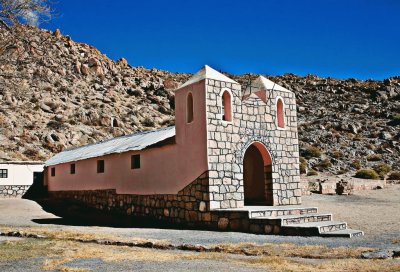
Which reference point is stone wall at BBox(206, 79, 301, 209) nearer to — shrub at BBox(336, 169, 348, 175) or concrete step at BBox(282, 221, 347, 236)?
concrete step at BBox(282, 221, 347, 236)

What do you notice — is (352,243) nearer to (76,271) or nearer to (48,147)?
(76,271)

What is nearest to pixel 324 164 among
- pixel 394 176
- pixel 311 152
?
pixel 311 152

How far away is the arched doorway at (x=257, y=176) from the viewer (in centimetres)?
1661

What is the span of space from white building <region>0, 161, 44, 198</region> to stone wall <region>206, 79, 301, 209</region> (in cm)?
1732

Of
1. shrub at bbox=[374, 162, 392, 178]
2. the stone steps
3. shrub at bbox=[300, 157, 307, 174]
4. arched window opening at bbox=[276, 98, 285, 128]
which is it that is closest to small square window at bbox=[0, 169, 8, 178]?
the stone steps

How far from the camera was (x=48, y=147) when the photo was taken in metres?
36.9

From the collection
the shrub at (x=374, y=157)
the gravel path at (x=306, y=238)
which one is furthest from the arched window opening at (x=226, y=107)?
the shrub at (x=374, y=157)

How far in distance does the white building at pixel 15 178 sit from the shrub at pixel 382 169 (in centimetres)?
2801

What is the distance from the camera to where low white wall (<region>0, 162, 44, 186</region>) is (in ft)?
87.6

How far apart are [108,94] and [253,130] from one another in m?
37.7

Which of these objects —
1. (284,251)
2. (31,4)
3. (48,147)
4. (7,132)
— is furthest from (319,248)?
(7,132)

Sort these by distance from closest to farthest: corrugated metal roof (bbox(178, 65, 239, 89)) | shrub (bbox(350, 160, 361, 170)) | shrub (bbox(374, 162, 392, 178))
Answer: corrugated metal roof (bbox(178, 65, 239, 89)) → shrub (bbox(374, 162, 392, 178)) → shrub (bbox(350, 160, 361, 170))

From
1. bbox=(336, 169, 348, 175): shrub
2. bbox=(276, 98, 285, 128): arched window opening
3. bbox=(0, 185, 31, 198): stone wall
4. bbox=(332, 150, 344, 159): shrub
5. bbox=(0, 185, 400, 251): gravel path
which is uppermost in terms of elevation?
bbox=(276, 98, 285, 128): arched window opening

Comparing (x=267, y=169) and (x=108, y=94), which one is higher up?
(x=108, y=94)
